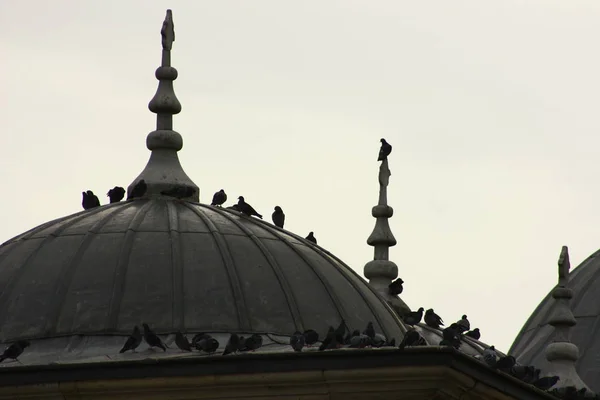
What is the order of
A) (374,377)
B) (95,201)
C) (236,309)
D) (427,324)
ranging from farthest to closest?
(427,324) → (95,201) → (236,309) → (374,377)

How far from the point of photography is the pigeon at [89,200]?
39.1 m

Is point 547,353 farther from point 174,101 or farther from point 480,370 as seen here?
point 480,370

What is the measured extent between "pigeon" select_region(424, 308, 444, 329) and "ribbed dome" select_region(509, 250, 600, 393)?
998cm

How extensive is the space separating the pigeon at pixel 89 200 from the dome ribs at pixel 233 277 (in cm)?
222

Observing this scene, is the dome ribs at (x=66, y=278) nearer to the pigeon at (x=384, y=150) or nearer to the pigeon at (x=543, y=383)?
the pigeon at (x=543, y=383)

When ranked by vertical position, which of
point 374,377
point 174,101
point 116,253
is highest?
point 174,101

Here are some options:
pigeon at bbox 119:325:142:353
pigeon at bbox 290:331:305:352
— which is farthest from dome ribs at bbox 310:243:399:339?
pigeon at bbox 119:325:142:353

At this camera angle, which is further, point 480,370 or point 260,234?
point 260,234

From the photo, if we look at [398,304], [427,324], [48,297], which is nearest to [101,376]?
[48,297]

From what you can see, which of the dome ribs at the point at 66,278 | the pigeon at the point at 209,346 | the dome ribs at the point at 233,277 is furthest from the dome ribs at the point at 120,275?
the pigeon at the point at 209,346

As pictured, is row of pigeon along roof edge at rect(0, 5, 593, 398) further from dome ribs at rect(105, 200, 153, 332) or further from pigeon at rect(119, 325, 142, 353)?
dome ribs at rect(105, 200, 153, 332)

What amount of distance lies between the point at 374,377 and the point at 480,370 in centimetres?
137

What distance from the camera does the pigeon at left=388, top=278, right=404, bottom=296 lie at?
165 ft

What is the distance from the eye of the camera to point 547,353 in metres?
48.4
